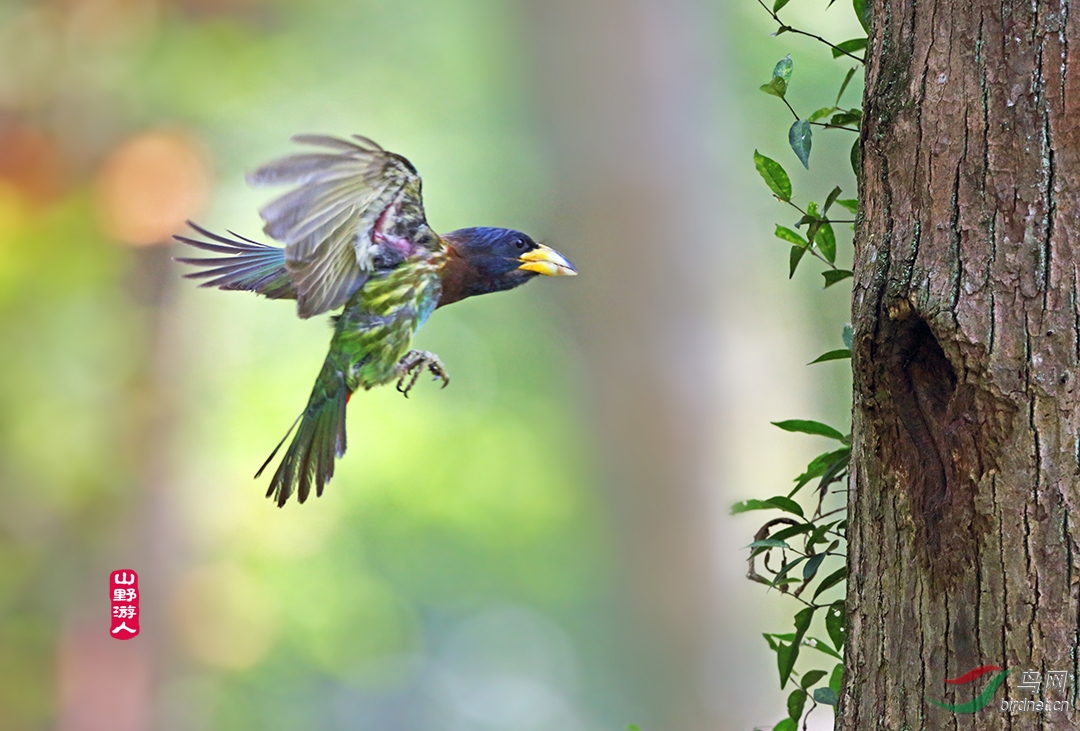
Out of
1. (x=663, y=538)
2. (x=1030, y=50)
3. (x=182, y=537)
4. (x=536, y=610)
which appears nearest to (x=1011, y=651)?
(x=1030, y=50)

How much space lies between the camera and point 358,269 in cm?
141

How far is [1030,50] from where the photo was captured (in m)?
1.26

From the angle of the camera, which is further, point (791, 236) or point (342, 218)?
point (791, 236)

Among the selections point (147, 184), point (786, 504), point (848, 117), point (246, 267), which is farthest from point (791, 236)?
point (147, 184)

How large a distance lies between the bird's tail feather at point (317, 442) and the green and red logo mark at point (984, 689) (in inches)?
30.5

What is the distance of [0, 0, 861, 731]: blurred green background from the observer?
5262 mm

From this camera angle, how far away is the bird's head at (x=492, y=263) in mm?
1474

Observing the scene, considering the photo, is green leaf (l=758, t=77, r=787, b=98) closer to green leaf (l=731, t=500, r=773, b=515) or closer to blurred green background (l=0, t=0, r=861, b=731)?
green leaf (l=731, t=500, r=773, b=515)

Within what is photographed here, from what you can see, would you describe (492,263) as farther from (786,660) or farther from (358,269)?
(786,660)

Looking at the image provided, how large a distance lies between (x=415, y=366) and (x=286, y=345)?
4.98 meters

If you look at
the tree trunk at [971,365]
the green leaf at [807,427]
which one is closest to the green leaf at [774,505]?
the green leaf at [807,427]

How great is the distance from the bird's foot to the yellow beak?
0.62 feet

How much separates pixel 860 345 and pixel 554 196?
14.2ft

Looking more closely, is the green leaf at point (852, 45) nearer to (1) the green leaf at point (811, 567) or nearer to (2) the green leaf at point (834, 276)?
(2) the green leaf at point (834, 276)
